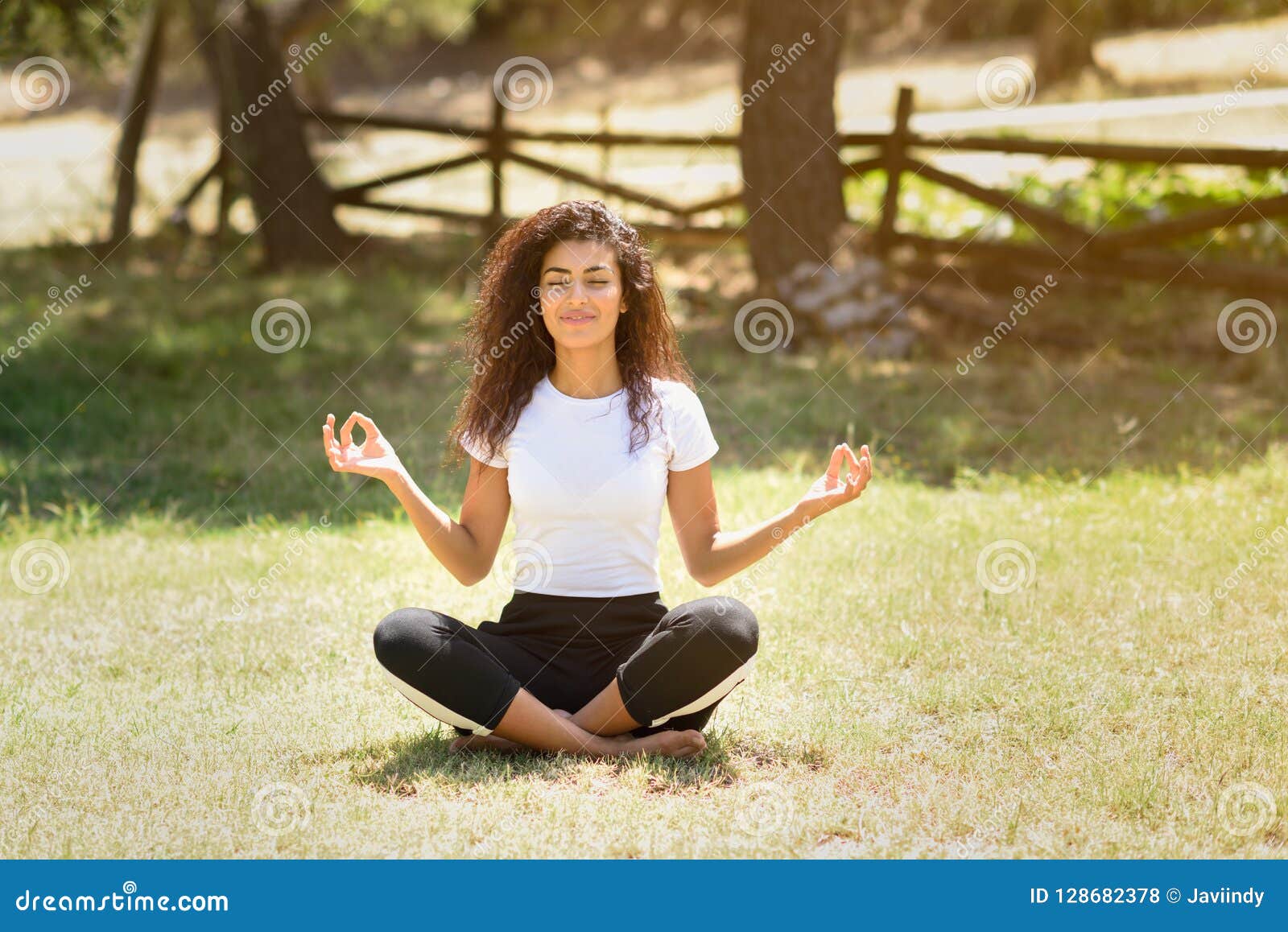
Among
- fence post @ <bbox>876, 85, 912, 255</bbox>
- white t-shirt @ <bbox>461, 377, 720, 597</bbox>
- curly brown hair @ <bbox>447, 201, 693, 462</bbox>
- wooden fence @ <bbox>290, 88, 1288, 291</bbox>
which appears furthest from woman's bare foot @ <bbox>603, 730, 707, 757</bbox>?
fence post @ <bbox>876, 85, 912, 255</bbox>

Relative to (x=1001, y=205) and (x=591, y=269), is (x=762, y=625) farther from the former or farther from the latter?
(x=1001, y=205)

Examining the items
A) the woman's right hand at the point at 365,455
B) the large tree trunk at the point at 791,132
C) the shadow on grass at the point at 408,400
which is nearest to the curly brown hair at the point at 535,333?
the woman's right hand at the point at 365,455

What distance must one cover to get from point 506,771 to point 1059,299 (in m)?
7.31

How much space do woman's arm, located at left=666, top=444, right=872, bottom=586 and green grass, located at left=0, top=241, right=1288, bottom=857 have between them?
0.54 meters

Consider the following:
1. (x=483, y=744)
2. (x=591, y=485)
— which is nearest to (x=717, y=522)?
(x=591, y=485)

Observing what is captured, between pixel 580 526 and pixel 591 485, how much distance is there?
0.38 feet

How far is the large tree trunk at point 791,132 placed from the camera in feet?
29.7

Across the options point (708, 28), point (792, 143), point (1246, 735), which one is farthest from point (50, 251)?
point (708, 28)

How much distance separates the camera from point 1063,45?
2312 cm

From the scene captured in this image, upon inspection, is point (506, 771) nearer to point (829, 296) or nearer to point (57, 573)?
point (57, 573)

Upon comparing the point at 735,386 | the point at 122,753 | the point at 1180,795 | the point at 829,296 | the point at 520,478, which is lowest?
the point at 122,753

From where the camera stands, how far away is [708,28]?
32.4m

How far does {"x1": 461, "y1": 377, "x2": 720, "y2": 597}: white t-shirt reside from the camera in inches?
146

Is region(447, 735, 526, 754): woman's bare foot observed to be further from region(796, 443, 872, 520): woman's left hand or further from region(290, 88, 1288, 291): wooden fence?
region(290, 88, 1288, 291): wooden fence
